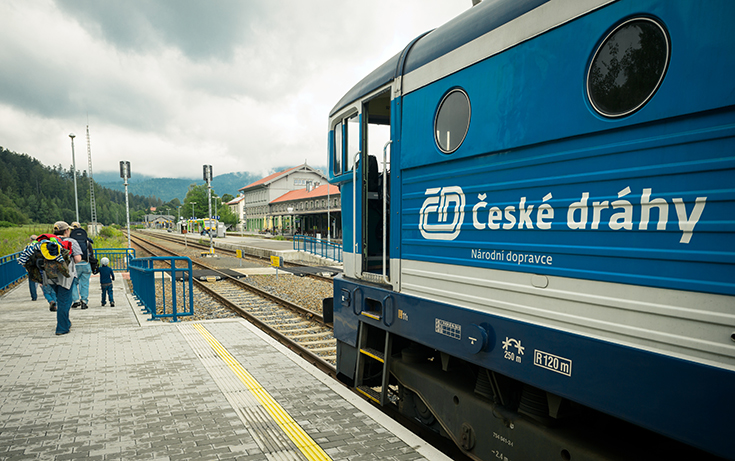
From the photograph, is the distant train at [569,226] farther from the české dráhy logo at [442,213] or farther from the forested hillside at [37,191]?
the forested hillside at [37,191]

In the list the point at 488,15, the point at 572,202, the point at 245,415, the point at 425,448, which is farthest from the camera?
the point at 245,415

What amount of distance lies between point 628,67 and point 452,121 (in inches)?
54.1

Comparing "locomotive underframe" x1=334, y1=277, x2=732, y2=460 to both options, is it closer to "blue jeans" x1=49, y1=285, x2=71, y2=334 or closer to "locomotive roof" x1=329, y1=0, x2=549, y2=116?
"locomotive roof" x1=329, y1=0, x2=549, y2=116

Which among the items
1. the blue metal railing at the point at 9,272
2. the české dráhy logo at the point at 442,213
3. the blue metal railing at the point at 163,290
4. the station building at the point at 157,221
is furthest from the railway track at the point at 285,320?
the station building at the point at 157,221

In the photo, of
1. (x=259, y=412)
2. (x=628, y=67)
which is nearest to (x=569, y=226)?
(x=628, y=67)

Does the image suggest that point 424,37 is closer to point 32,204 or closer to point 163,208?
point 32,204

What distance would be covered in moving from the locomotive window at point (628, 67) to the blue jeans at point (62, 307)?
861 cm

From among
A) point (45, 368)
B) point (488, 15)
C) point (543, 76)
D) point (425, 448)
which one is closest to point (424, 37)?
point (488, 15)

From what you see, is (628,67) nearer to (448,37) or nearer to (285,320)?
(448,37)

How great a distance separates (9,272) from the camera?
554 inches

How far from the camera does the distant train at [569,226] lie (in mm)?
1902

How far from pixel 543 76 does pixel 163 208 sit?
206 metres

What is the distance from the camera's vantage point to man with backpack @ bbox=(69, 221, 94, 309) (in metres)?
9.85

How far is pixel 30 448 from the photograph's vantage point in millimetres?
3711
